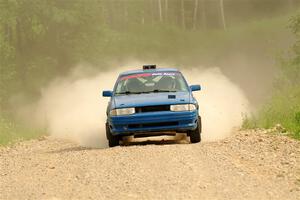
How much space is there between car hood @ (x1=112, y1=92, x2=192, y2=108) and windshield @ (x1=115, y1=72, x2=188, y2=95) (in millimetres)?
444

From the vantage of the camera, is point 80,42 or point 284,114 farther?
point 80,42

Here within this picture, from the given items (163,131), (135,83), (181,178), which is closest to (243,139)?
(163,131)

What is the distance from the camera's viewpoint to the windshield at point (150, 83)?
563 inches

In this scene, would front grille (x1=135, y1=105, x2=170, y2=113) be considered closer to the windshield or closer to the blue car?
the blue car

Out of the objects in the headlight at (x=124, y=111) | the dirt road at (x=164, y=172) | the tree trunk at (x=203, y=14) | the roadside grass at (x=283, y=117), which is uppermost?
the tree trunk at (x=203, y=14)

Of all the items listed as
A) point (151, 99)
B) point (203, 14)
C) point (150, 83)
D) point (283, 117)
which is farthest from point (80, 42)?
point (203, 14)

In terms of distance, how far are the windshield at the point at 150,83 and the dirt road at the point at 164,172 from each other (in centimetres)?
223

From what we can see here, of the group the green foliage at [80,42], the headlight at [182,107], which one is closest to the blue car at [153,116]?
the headlight at [182,107]

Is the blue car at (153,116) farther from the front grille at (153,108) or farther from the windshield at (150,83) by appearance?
the windshield at (150,83)

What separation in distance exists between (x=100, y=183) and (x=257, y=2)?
66.3 m

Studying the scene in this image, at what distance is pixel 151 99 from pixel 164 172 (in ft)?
14.3

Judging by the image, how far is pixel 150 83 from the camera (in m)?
14.5

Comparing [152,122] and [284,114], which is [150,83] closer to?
[152,122]

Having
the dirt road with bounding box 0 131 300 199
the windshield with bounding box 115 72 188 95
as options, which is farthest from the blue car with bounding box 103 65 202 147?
the dirt road with bounding box 0 131 300 199
